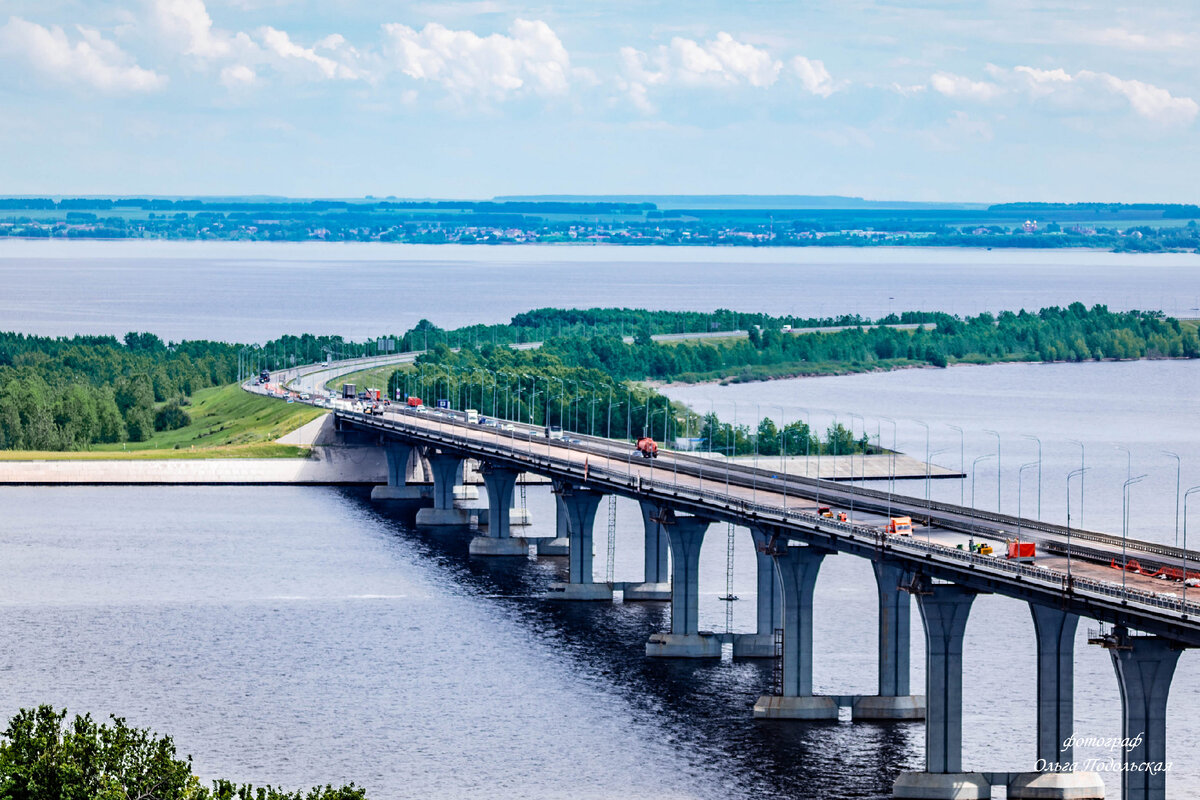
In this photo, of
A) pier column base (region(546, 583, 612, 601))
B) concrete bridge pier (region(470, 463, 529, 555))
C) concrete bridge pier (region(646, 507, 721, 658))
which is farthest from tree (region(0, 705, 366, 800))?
concrete bridge pier (region(470, 463, 529, 555))

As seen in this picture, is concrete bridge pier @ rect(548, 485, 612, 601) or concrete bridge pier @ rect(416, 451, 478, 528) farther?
concrete bridge pier @ rect(416, 451, 478, 528)

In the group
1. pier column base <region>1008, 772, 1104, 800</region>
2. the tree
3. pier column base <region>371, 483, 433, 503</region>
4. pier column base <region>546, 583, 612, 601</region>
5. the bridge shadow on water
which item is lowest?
pier column base <region>371, 483, 433, 503</region>

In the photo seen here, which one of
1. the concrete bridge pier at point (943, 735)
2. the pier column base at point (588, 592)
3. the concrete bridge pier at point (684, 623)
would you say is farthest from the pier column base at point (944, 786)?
the pier column base at point (588, 592)

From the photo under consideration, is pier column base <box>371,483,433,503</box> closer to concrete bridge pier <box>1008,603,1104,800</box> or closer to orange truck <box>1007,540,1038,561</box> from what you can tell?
orange truck <box>1007,540,1038,561</box>

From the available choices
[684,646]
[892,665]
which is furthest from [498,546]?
[892,665]

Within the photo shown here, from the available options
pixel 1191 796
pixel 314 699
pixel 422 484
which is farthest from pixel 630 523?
pixel 1191 796

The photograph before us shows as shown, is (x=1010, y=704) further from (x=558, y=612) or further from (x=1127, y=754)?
(x=558, y=612)

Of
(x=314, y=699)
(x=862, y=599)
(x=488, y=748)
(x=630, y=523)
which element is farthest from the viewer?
(x=630, y=523)
